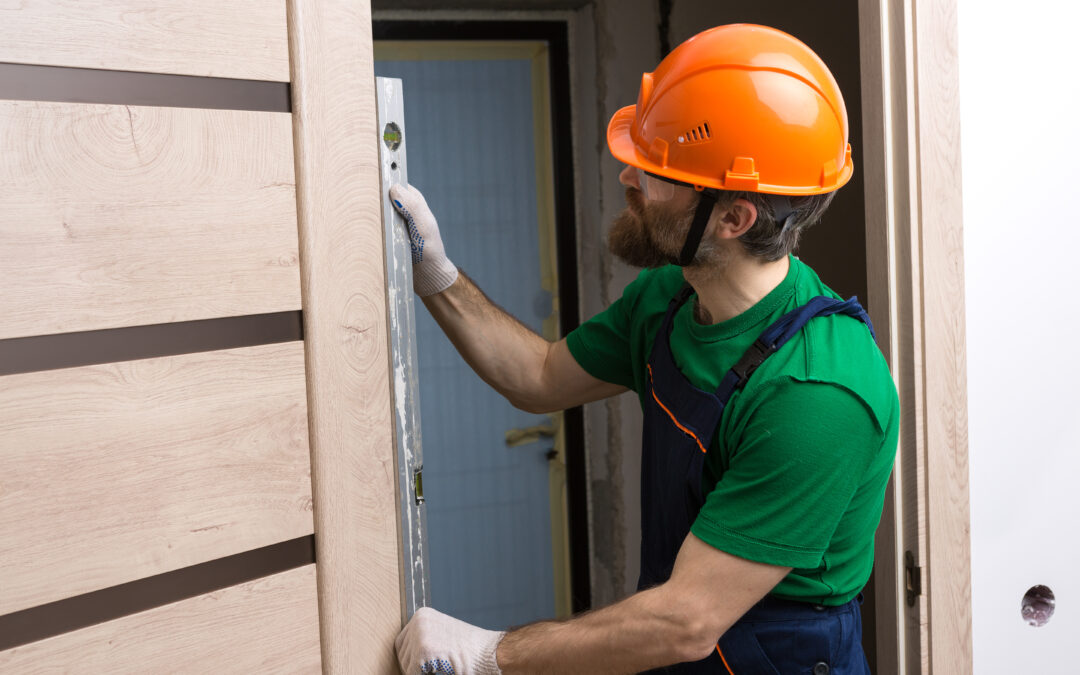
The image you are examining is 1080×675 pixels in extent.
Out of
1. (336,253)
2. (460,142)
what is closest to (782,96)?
(336,253)

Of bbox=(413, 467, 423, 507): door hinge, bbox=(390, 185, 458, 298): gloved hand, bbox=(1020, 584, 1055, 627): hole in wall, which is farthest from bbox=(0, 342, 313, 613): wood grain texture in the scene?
bbox=(1020, 584, 1055, 627): hole in wall

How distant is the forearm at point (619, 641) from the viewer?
1193mm

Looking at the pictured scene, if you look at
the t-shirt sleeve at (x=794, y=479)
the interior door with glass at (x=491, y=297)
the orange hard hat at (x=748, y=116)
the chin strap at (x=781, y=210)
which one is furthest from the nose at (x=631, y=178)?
the interior door with glass at (x=491, y=297)

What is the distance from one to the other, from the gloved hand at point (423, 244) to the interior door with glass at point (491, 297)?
1.26m

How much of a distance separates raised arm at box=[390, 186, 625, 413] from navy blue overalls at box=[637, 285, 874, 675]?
0.31 meters

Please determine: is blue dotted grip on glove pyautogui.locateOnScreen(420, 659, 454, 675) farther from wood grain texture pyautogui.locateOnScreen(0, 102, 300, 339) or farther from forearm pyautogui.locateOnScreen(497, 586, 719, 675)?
wood grain texture pyautogui.locateOnScreen(0, 102, 300, 339)

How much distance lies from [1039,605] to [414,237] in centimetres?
132

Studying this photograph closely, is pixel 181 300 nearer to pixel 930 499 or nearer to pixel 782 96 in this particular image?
pixel 782 96

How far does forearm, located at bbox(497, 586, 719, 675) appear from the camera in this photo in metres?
1.19

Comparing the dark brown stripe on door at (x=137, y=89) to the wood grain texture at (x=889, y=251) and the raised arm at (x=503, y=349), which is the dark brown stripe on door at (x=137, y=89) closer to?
the raised arm at (x=503, y=349)

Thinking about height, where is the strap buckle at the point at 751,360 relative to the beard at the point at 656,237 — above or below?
below

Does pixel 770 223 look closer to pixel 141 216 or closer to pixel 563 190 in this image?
pixel 141 216

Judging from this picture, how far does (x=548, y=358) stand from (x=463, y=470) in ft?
4.26

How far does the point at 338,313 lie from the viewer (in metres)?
1.11
